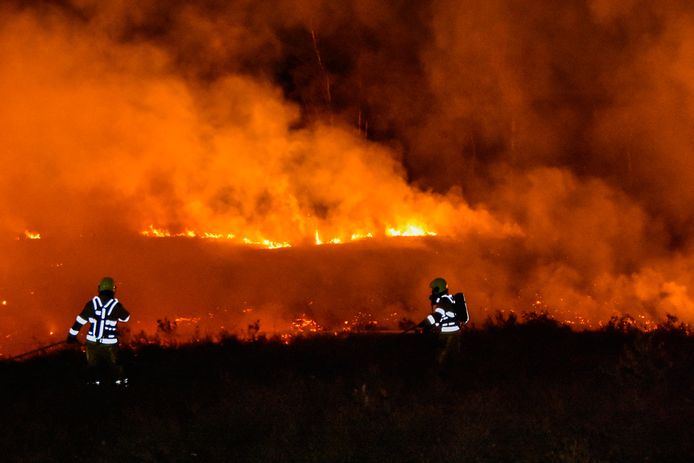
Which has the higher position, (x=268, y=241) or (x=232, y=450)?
(x=268, y=241)

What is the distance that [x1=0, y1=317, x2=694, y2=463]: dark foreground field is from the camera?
18.5 feet

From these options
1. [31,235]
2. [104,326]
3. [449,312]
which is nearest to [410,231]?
[31,235]

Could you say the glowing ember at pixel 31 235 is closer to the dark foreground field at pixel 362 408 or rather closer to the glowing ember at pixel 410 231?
the dark foreground field at pixel 362 408

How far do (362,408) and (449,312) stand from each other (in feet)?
7.17

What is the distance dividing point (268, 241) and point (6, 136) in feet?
23.8

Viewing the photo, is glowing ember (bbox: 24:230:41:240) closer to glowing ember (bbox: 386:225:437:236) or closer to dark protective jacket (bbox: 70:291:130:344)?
glowing ember (bbox: 386:225:437:236)

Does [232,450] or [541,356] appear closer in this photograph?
[232,450]

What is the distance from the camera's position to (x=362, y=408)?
253 inches

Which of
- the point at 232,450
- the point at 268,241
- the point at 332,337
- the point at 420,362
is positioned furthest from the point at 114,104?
the point at 232,450

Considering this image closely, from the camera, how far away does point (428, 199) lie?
22.6m

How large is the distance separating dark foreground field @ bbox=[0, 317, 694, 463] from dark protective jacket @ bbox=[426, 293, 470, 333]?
548 mm

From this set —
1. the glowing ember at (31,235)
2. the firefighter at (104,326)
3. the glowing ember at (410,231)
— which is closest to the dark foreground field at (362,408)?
the firefighter at (104,326)

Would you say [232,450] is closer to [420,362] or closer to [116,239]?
[420,362]

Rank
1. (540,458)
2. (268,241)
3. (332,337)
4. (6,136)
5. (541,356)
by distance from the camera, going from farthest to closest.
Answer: (268,241)
(6,136)
(332,337)
(541,356)
(540,458)
